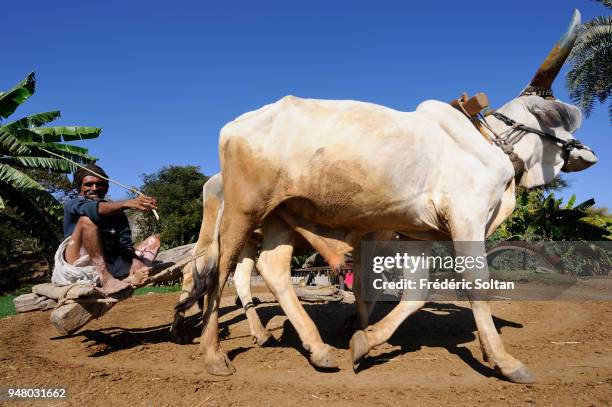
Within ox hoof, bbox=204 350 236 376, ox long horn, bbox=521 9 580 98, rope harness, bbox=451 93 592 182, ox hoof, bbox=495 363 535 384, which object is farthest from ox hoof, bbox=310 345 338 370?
ox long horn, bbox=521 9 580 98

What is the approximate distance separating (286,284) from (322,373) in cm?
83

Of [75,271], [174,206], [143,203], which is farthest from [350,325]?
[174,206]

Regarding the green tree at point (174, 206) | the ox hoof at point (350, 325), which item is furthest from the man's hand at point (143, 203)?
the green tree at point (174, 206)

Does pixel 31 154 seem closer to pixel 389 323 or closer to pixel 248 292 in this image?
pixel 248 292

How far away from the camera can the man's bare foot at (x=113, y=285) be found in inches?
151

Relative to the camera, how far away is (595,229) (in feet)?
42.4

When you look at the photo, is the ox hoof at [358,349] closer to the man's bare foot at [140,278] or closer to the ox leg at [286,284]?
the ox leg at [286,284]

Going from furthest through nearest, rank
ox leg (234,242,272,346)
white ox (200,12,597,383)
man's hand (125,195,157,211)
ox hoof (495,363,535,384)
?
ox leg (234,242,272,346) → man's hand (125,195,157,211) → white ox (200,12,597,383) → ox hoof (495,363,535,384)

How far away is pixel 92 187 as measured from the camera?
4312 mm

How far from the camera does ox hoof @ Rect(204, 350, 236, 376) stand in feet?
11.3

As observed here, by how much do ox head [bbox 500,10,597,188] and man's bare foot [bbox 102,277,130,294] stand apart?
397cm

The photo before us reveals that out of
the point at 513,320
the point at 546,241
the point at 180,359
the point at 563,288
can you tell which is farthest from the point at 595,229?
the point at 180,359

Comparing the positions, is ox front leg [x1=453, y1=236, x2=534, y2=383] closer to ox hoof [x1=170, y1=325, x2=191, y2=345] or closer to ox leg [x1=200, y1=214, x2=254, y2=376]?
ox leg [x1=200, y1=214, x2=254, y2=376]

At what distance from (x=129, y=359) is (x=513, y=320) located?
176 inches
